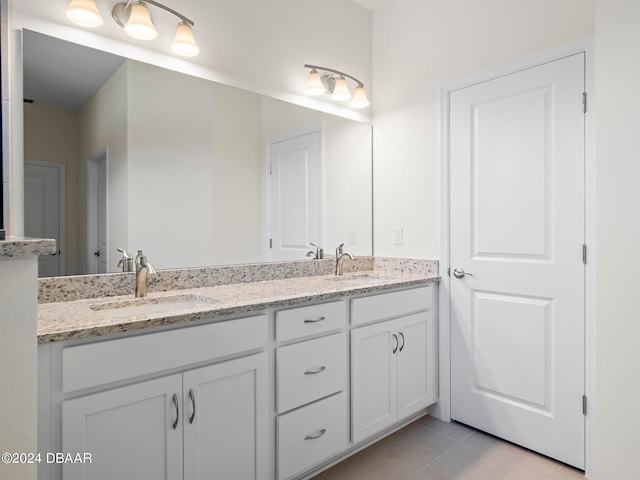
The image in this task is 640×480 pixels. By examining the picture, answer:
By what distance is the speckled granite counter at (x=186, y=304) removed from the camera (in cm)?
119

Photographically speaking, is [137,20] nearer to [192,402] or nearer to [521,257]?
[192,402]

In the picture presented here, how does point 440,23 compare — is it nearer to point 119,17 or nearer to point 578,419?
point 119,17

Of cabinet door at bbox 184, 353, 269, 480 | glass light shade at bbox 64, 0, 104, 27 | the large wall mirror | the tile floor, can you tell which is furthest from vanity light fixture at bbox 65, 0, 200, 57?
the tile floor

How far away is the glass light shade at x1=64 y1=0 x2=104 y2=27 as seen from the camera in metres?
1.59

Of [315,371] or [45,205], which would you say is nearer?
[45,205]

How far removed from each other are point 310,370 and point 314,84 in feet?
5.64

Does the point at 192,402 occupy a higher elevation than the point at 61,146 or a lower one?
lower

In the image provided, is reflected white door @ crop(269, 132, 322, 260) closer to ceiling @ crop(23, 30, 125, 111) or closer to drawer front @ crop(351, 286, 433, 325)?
drawer front @ crop(351, 286, 433, 325)

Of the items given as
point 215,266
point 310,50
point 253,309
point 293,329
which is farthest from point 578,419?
point 310,50

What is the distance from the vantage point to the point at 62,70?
5.43ft

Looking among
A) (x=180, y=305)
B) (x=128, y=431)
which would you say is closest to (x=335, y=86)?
(x=180, y=305)

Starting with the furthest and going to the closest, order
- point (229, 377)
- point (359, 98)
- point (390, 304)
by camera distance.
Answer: point (359, 98) → point (390, 304) → point (229, 377)

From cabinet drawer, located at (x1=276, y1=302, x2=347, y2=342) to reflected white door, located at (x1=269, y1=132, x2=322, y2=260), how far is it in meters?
0.67

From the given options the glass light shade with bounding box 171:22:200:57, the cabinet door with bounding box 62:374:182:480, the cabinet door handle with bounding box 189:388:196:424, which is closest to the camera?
the cabinet door with bounding box 62:374:182:480
